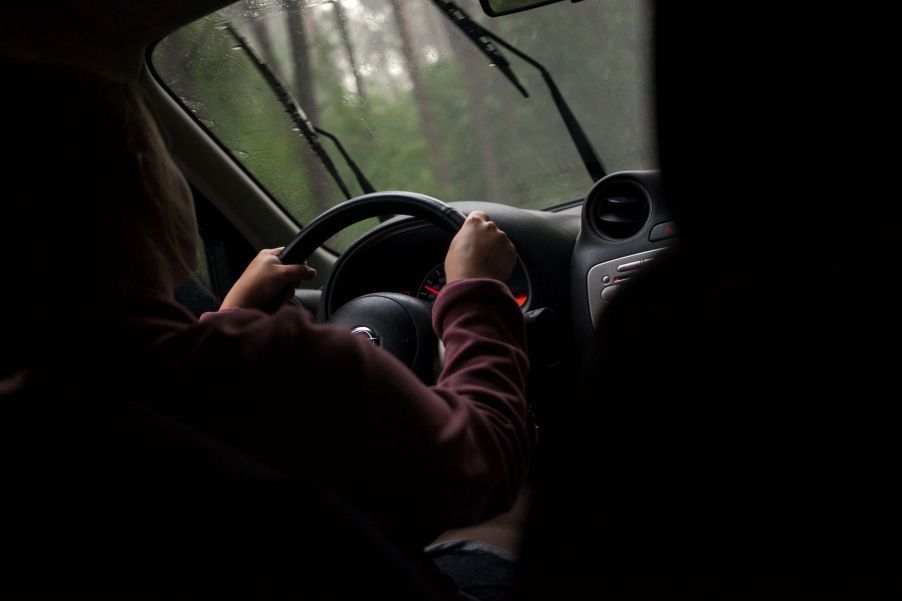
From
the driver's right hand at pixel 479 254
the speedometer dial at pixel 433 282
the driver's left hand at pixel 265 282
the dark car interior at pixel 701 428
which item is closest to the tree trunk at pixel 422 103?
the speedometer dial at pixel 433 282

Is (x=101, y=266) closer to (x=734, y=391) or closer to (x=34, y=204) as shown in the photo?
(x=34, y=204)

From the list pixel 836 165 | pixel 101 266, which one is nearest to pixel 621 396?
pixel 836 165

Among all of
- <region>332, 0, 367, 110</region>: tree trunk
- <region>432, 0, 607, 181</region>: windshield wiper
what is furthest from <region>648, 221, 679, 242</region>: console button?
<region>332, 0, 367, 110</region>: tree trunk

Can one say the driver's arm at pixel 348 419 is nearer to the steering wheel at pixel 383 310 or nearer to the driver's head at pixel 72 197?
the driver's head at pixel 72 197

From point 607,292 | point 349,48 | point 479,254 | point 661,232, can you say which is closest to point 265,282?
point 479,254

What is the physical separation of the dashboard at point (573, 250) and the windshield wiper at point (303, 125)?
674mm

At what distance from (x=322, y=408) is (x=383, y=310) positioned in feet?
3.17

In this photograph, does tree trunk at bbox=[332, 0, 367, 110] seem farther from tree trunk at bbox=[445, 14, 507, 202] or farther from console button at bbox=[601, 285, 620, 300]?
console button at bbox=[601, 285, 620, 300]

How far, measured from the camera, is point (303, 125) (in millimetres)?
2766

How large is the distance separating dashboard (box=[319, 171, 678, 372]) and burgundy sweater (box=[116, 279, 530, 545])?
3.29 ft

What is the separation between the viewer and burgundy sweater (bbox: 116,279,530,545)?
0.87 metres

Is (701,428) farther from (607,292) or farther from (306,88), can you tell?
(306,88)

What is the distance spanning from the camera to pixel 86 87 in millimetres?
922

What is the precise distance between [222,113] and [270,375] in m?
2.04
